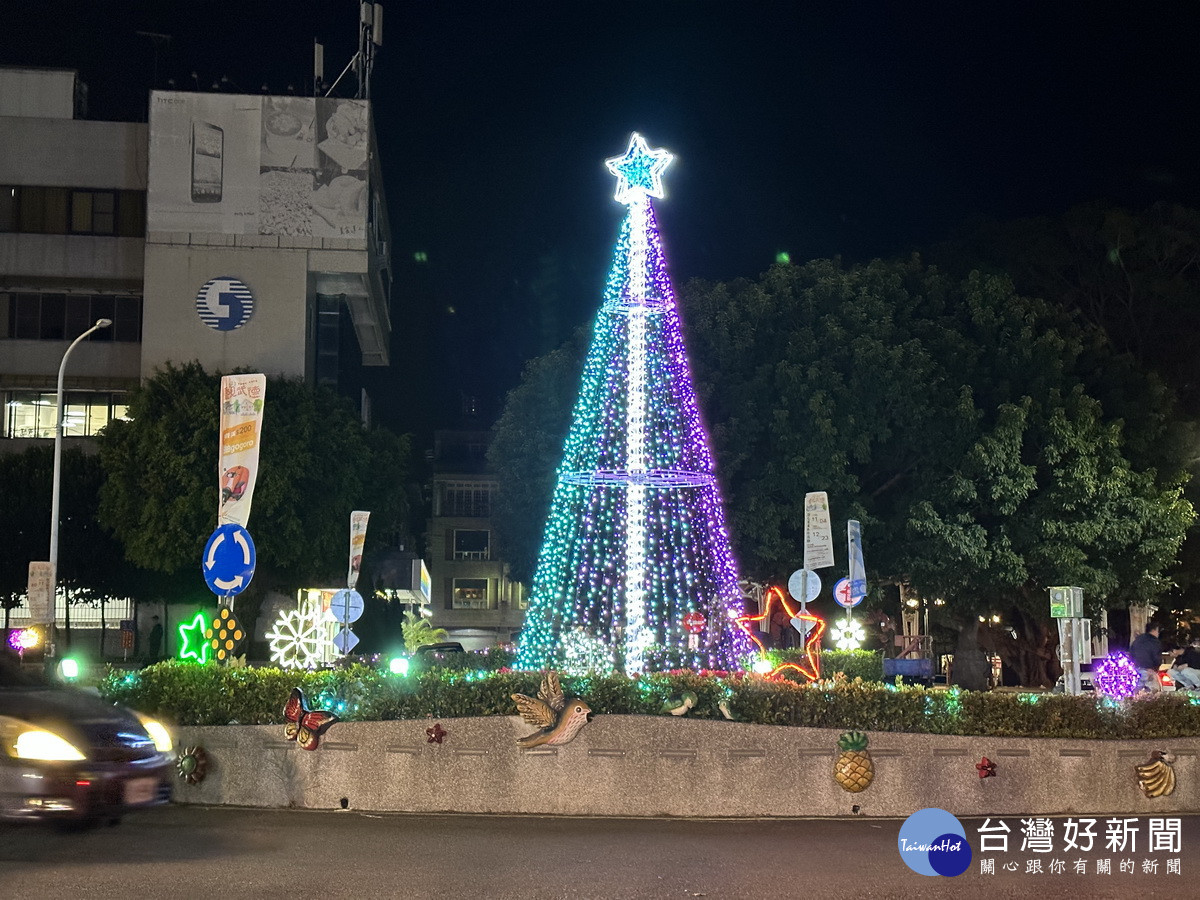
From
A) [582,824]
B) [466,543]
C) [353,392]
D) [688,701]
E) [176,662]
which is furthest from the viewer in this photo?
[466,543]

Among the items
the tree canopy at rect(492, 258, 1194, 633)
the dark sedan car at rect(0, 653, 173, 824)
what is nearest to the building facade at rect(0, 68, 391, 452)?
the tree canopy at rect(492, 258, 1194, 633)

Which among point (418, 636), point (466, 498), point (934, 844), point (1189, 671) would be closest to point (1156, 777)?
point (934, 844)

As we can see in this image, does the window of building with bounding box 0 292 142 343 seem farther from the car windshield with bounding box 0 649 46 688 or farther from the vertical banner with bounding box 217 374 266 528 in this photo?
the car windshield with bounding box 0 649 46 688

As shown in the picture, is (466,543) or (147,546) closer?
(147,546)

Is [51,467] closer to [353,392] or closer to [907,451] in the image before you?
[353,392]

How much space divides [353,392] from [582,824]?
48.6 m

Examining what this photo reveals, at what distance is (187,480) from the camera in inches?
1566

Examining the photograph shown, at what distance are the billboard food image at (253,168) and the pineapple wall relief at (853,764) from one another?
38346mm

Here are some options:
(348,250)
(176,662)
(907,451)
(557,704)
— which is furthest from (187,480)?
(557,704)

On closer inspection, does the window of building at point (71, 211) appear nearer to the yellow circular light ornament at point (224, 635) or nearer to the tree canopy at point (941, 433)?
the tree canopy at point (941, 433)

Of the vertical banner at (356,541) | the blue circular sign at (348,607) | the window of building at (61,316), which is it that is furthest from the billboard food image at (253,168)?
the blue circular sign at (348,607)

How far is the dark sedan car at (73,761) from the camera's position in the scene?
10344 mm

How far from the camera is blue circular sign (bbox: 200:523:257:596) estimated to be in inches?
546

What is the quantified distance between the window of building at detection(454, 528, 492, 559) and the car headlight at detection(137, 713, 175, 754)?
58762 millimetres
